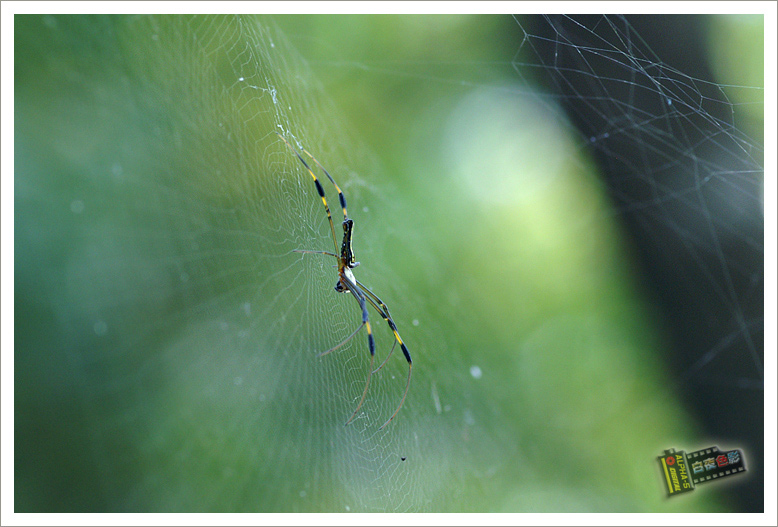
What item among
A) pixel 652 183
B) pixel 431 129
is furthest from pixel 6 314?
pixel 652 183

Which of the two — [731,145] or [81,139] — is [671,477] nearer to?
[731,145]

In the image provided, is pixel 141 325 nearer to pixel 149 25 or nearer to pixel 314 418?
pixel 314 418

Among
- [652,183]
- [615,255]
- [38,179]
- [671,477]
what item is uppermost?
[38,179]

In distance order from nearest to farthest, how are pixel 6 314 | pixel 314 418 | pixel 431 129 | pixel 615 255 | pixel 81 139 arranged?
pixel 6 314 → pixel 81 139 → pixel 314 418 → pixel 615 255 → pixel 431 129

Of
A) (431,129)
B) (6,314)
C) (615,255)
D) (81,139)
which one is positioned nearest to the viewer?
(6,314)

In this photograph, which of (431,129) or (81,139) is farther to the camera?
(431,129)

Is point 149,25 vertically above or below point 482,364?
above

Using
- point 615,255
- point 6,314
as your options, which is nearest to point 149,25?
point 6,314

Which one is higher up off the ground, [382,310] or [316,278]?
[316,278]
